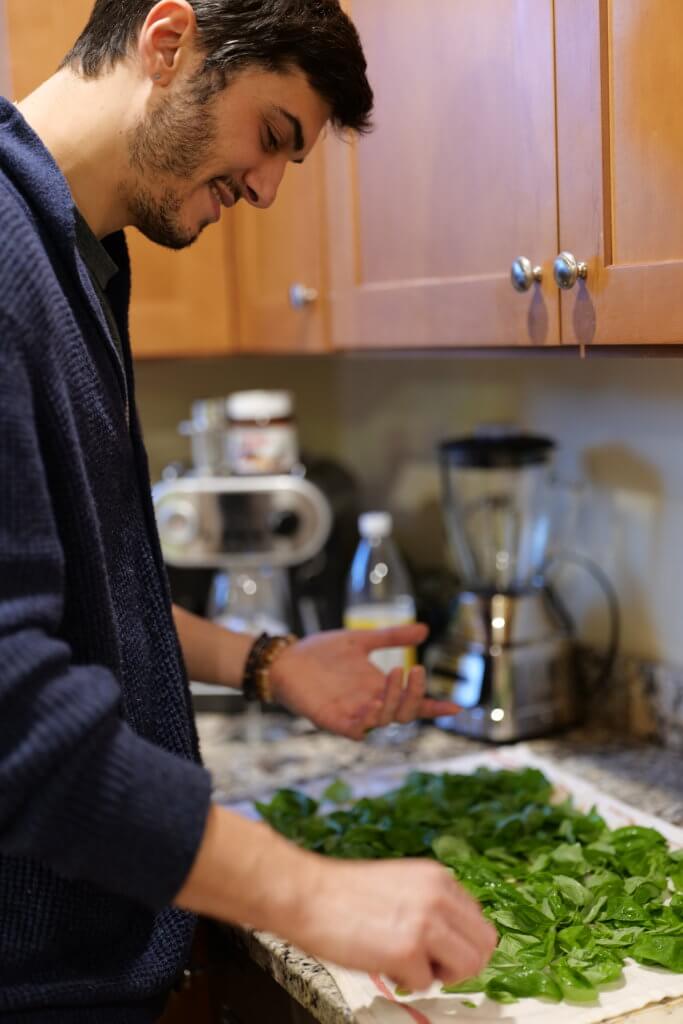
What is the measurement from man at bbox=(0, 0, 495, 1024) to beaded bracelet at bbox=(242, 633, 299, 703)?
0.67 feet

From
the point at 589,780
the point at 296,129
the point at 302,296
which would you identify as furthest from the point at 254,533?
the point at 296,129

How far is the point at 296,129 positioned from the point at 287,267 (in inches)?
26.7

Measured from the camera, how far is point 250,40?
948 mm

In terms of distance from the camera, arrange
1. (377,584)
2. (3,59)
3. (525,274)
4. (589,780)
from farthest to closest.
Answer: (377,584) < (3,59) < (589,780) < (525,274)

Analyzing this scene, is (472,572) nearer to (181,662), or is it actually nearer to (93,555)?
(181,662)

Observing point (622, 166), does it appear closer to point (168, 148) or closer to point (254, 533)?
point (168, 148)

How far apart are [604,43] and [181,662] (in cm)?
67

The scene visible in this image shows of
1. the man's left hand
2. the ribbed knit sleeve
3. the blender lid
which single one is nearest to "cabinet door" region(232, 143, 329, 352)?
the blender lid

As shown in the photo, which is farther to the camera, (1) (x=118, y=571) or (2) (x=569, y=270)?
(2) (x=569, y=270)

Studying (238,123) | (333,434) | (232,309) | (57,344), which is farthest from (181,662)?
(333,434)

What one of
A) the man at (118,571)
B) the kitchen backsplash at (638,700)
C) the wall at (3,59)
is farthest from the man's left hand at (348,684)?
the wall at (3,59)

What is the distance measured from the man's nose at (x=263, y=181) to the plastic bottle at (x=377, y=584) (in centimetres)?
77

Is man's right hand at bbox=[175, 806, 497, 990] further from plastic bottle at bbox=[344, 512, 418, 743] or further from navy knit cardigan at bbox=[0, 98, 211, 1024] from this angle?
plastic bottle at bbox=[344, 512, 418, 743]

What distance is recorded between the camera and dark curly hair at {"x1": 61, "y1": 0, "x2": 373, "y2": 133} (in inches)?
37.2
